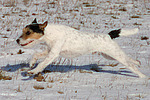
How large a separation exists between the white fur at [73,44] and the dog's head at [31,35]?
12 centimetres

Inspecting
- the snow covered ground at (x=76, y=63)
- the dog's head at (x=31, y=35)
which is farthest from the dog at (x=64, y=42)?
the snow covered ground at (x=76, y=63)

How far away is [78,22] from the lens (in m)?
14.2

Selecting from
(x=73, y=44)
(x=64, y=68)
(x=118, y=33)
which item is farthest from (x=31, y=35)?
(x=118, y=33)

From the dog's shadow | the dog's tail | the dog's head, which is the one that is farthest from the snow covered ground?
the dog's tail

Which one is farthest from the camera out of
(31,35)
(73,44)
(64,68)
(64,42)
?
(64,68)

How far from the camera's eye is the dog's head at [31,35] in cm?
570

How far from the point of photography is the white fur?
599 centimetres

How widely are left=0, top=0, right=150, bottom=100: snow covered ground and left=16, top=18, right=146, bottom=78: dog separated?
44 centimetres

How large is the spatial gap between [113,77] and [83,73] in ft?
2.50

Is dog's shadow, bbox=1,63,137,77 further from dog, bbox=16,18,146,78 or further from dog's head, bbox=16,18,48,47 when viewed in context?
dog's head, bbox=16,18,48,47

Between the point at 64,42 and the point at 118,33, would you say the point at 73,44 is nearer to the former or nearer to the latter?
the point at 64,42

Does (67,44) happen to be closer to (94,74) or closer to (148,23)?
(94,74)

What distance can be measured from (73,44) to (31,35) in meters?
1.05

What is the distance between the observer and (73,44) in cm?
634
